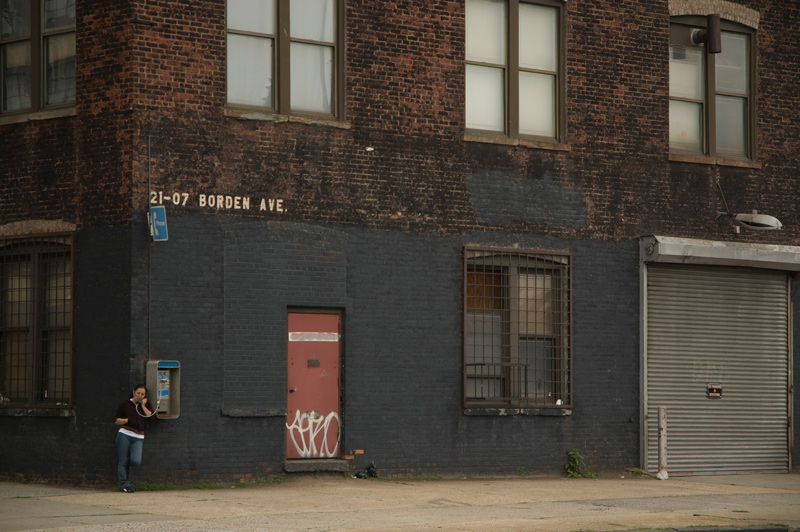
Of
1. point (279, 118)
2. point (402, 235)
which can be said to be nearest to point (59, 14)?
A: point (279, 118)

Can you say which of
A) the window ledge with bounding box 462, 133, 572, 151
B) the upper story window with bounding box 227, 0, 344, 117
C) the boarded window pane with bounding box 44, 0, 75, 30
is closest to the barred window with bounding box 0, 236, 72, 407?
the boarded window pane with bounding box 44, 0, 75, 30

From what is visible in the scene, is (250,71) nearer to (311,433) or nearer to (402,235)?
(402,235)

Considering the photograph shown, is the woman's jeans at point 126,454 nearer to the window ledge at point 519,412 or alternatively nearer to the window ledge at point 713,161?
the window ledge at point 519,412

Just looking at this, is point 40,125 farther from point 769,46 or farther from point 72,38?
point 769,46

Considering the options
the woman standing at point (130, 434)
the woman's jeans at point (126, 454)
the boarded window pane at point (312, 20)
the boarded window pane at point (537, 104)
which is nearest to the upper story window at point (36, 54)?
the boarded window pane at point (312, 20)

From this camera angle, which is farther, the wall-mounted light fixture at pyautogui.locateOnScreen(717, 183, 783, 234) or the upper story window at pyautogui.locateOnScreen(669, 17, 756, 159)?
the upper story window at pyautogui.locateOnScreen(669, 17, 756, 159)

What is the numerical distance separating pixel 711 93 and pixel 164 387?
34.7 ft

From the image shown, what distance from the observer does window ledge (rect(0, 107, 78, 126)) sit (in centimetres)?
1652

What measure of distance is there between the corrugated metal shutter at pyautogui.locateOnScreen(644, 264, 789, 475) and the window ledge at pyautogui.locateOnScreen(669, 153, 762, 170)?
1.76m

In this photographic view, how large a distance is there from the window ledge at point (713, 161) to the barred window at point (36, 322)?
387 inches

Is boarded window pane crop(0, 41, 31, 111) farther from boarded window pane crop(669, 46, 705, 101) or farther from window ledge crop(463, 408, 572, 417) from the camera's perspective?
boarded window pane crop(669, 46, 705, 101)

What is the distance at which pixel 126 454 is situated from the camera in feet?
49.6

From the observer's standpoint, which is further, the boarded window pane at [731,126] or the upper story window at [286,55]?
the boarded window pane at [731,126]

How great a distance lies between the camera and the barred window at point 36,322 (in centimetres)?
1653
